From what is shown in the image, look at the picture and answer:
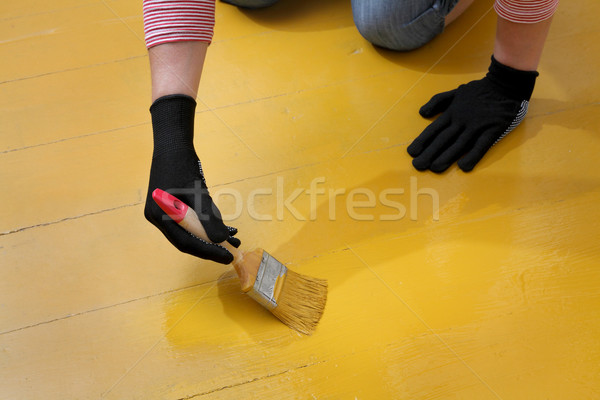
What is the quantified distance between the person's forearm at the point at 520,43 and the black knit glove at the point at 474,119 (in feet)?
0.06

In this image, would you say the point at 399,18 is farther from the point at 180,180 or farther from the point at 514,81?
the point at 180,180

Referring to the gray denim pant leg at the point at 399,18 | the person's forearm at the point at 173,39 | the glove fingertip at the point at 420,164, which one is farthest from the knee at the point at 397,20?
the person's forearm at the point at 173,39

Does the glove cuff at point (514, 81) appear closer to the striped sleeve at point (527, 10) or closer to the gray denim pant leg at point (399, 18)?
the striped sleeve at point (527, 10)

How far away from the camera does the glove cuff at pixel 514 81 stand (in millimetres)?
1096

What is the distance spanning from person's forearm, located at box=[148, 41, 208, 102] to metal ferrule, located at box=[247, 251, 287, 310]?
1.03 feet

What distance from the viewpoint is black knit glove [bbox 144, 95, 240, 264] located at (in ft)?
2.59

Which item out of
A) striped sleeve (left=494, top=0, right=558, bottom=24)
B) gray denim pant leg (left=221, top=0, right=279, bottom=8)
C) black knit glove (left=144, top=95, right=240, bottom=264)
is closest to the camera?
black knit glove (left=144, top=95, right=240, bottom=264)

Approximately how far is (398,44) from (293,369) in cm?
84

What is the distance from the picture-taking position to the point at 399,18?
4.07ft

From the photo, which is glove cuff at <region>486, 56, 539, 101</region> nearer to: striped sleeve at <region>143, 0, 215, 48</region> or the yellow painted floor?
the yellow painted floor

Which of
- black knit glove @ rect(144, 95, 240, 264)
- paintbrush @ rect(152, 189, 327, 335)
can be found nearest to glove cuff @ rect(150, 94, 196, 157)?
black knit glove @ rect(144, 95, 240, 264)

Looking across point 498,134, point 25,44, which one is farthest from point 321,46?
point 25,44

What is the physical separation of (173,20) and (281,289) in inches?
19.0

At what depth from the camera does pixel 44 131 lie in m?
1.16
